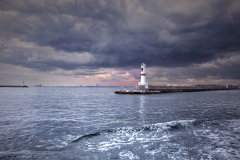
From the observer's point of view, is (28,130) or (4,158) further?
(28,130)

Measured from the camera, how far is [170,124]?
16.3m

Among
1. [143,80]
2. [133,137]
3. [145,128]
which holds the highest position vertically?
[143,80]

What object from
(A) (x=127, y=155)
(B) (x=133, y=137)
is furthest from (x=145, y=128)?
(A) (x=127, y=155)

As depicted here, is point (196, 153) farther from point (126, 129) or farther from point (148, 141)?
point (126, 129)

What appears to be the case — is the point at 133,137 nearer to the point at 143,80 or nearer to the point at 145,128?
the point at 145,128

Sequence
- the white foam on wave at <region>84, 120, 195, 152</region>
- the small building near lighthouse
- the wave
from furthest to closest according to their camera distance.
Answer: the small building near lighthouse
the wave
the white foam on wave at <region>84, 120, 195, 152</region>

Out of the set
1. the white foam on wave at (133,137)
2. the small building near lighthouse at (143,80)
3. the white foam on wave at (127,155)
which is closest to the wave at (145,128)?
→ the white foam on wave at (133,137)

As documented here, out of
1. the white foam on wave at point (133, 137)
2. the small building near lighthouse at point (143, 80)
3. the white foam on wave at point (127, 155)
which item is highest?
the small building near lighthouse at point (143, 80)

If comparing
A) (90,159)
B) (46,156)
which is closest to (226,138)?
(90,159)

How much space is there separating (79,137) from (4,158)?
5.06 m

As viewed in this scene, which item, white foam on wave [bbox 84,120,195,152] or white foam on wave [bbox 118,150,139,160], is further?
white foam on wave [bbox 84,120,195,152]

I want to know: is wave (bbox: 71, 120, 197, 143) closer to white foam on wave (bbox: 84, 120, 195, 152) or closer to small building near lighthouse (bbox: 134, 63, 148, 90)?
white foam on wave (bbox: 84, 120, 195, 152)

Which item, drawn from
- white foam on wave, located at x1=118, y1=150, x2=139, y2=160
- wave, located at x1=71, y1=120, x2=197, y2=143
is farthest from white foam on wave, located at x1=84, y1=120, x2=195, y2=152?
white foam on wave, located at x1=118, y1=150, x2=139, y2=160

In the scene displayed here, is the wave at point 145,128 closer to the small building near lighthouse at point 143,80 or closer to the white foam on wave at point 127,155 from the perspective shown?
the white foam on wave at point 127,155
